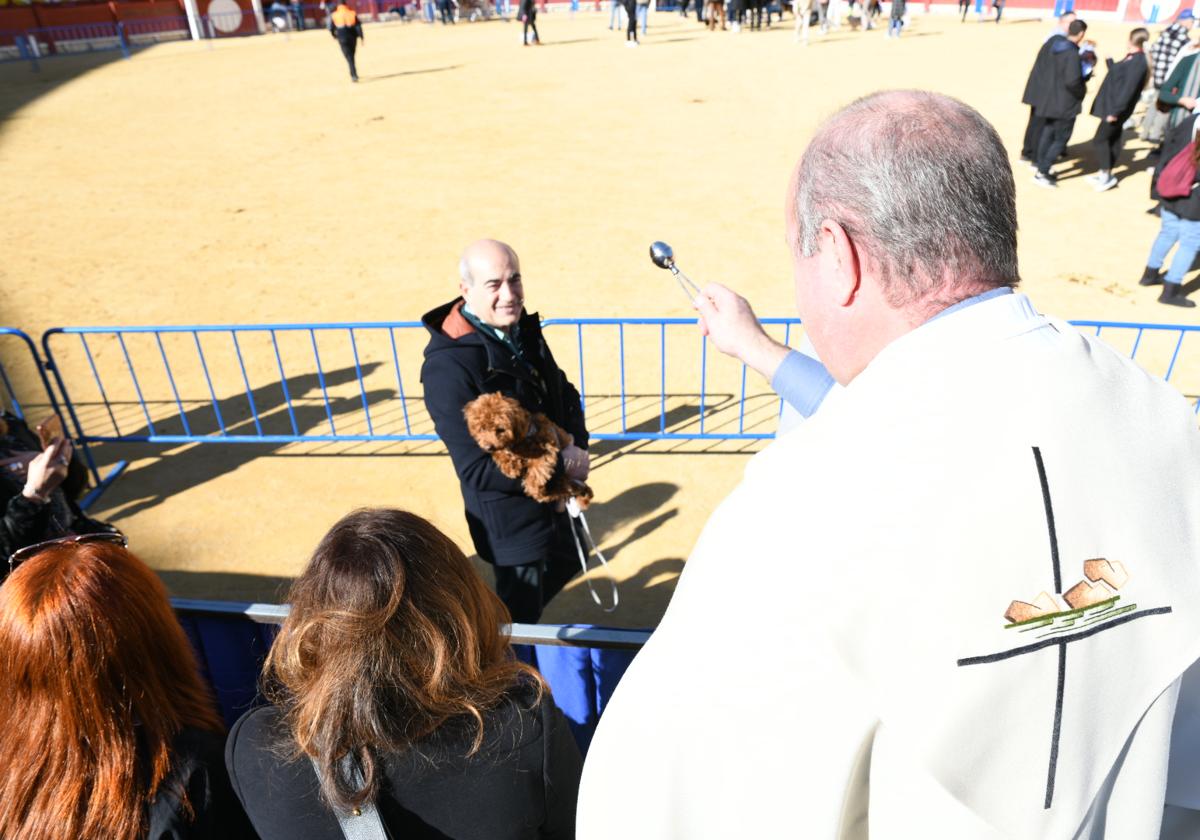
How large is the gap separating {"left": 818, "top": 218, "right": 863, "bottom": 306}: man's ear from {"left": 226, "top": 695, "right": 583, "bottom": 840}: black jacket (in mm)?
1072

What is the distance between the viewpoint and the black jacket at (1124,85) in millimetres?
9281

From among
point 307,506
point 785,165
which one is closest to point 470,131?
point 785,165

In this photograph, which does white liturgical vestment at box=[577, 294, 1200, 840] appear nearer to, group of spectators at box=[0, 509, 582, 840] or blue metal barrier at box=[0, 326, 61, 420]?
group of spectators at box=[0, 509, 582, 840]

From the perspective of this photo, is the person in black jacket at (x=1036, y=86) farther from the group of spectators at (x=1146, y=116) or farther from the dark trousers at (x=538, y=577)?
the dark trousers at (x=538, y=577)

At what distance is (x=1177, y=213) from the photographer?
707 centimetres

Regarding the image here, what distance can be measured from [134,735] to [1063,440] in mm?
1818

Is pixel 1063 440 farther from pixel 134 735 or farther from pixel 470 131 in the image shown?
pixel 470 131

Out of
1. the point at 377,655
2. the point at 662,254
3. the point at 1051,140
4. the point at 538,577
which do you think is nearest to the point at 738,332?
the point at 662,254

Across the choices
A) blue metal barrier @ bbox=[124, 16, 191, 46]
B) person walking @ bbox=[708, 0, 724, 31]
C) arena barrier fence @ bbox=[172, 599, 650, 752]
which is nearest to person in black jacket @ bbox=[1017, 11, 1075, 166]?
arena barrier fence @ bbox=[172, 599, 650, 752]

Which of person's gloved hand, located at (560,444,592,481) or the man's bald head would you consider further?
person's gloved hand, located at (560,444,592,481)

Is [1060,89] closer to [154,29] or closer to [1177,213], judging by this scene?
[1177,213]

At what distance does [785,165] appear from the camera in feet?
38.3

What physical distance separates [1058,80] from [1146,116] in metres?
3.15

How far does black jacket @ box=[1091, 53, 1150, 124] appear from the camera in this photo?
9.28 m
